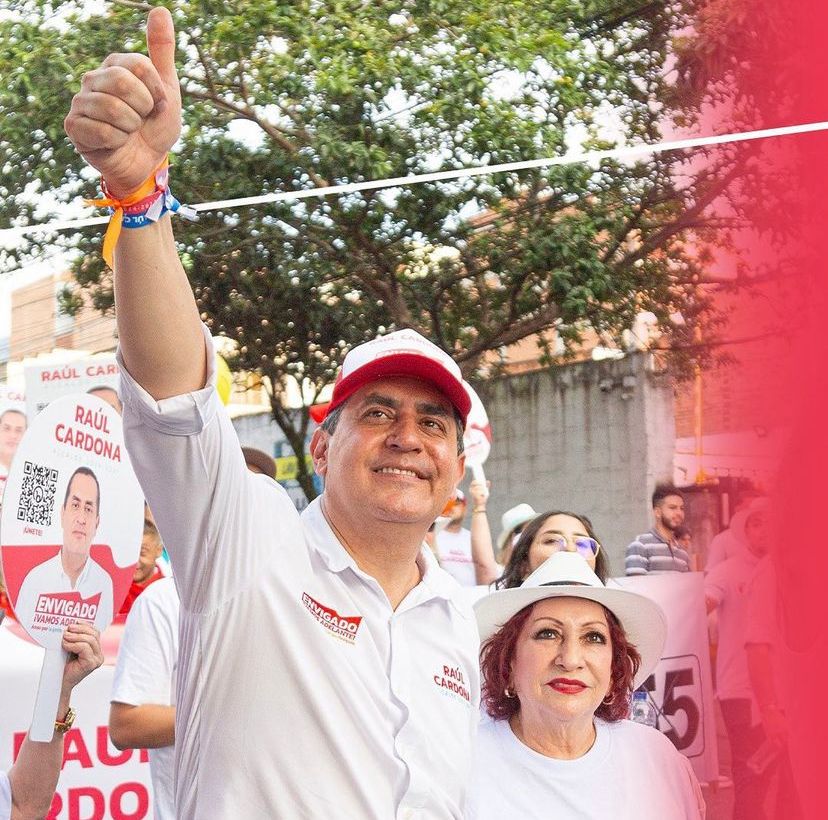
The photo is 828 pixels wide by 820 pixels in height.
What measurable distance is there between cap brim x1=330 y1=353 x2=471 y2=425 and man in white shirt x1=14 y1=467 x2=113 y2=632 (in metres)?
1.72

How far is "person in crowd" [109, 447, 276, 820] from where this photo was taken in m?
3.11

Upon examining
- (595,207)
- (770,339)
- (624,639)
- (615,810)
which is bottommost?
(615,810)

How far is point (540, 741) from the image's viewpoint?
7.93 ft

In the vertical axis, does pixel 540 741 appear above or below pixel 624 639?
below

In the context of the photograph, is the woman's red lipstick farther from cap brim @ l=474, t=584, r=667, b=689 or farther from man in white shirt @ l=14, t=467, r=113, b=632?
man in white shirt @ l=14, t=467, r=113, b=632

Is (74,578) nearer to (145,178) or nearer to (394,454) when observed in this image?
(394,454)

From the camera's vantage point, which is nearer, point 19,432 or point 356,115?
point 19,432

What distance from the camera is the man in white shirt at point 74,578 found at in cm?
333

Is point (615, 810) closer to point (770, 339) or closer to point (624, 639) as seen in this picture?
point (624, 639)

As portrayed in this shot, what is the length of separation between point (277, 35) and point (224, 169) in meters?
0.84

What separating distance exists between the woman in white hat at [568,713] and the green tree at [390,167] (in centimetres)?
473

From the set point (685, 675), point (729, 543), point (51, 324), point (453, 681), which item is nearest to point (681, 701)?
point (685, 675)

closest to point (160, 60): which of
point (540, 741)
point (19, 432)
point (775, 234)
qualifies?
point (540, 741)

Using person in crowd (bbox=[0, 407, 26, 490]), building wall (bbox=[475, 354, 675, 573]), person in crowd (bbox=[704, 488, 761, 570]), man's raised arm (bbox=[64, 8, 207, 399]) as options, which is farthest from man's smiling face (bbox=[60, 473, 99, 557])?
building wall (bbox=[475, 354, 675, 573])
